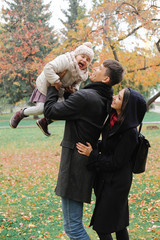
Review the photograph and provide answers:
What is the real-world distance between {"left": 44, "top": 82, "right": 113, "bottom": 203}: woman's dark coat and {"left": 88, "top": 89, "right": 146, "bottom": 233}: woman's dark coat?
0.12 meters

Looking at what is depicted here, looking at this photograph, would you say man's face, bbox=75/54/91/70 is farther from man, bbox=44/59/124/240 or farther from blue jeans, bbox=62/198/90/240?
blue jeans, bbox=62/198/90/240

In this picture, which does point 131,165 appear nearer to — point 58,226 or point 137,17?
point 58,226

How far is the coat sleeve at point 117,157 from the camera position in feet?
7.47

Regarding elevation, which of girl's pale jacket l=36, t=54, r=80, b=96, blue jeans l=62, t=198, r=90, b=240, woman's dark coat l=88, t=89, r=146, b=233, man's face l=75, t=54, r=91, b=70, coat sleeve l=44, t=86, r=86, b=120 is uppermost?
man's face l=75, t=54, r=91, b=70

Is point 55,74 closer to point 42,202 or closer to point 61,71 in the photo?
point 61,71

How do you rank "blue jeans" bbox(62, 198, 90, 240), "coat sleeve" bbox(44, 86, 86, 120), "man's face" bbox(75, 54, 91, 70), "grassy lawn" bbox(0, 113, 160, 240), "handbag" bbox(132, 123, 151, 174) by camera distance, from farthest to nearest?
1. "grassy lawn" bbox(0, 113, 160, 240)
2. "man's face" bbox(75, 54, 91, 70)
3. "handbag" bbox(132, 123, 151, 174)
4. "blue jeans" bbox(62, 198, 90, 240)
5. "coat sleeve" bbox(44, 86, 86, 120)

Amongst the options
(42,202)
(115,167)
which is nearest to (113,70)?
(115,167)

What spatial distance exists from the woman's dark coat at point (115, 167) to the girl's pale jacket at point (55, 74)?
56cm

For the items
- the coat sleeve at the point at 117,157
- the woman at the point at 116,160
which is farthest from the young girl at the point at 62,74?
the coat sleeve at the point at 117,157

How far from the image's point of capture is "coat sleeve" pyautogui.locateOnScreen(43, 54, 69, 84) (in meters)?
2.30

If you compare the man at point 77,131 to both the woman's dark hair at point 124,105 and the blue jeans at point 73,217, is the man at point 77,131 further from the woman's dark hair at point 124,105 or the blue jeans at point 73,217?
the woman's dark hair at point 124,105

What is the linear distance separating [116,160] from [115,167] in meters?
Result: 0.07

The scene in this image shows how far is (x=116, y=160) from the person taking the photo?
2301mm

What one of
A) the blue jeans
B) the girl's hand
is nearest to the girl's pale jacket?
the girl's hand
